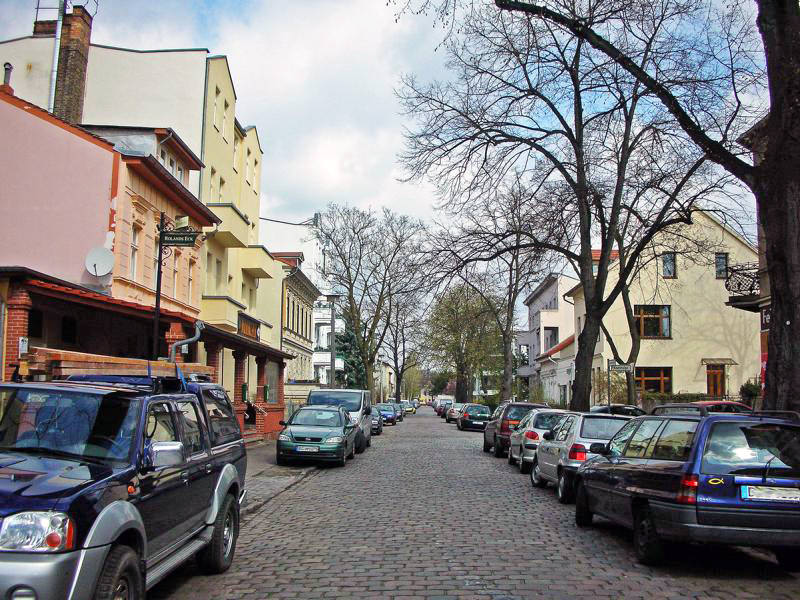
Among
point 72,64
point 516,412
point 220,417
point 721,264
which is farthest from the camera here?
point 721,264

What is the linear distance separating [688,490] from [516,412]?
15397 millimetres

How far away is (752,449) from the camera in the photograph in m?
7.59

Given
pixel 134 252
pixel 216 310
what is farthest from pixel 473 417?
pixel 134 252

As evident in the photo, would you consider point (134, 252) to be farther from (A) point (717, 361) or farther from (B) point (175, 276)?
(A) point (717, 361)

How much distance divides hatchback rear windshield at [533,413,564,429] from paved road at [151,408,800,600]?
348 cm

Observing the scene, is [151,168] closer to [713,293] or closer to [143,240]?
[143,240]

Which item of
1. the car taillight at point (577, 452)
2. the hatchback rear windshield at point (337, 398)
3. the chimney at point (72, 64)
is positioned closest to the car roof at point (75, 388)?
the car taillight at point (577, 452)

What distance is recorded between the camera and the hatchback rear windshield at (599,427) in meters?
13.2

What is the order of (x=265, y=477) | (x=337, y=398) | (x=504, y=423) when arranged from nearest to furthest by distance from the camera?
(x=265, y=477)
(x=504, y=423)
(x=337, y=398)

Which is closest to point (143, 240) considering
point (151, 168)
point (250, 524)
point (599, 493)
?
point (151, 168)

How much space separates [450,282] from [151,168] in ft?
28.2

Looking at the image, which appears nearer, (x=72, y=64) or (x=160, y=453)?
(x=160, y=453)

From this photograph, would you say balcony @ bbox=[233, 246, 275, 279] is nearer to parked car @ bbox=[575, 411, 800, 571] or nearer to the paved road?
the paved road

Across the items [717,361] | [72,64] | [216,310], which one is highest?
[72,64]
